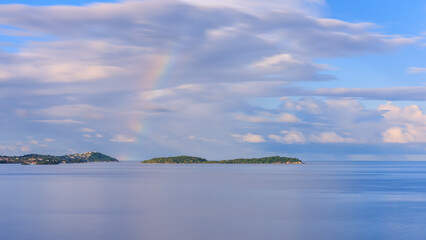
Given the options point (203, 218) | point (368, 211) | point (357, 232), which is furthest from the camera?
point (368, 211)

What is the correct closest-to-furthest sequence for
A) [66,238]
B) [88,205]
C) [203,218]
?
[66,238], [203,218], [88,205]

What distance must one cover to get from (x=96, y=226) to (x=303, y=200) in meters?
37.9

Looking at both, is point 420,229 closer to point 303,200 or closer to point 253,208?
point 253,208

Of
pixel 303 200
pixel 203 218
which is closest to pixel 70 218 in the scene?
pixel 203 218

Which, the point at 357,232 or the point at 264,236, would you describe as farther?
the point at 357,232

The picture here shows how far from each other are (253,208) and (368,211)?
50.7 feet

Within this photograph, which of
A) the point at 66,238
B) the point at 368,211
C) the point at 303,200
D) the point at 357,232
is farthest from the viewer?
the point at 303,200

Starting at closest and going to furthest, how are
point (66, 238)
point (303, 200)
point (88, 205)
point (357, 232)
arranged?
point (66, 238) < point (357, 232) < point (88, 205) < point (303, 200)

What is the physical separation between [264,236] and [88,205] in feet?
109

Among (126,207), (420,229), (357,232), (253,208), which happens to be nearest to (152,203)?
(126,207)

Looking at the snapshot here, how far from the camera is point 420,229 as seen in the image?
4609 cm

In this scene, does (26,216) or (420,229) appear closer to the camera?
(420,229)

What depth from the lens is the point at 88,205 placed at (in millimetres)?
65750

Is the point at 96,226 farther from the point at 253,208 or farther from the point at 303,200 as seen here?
the point at 303,200
